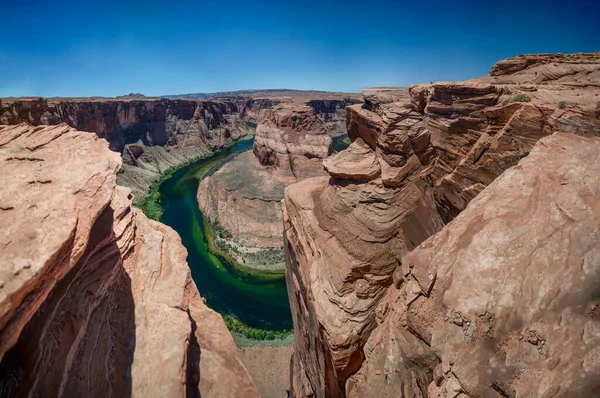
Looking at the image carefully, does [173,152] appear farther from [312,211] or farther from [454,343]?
[454,343]

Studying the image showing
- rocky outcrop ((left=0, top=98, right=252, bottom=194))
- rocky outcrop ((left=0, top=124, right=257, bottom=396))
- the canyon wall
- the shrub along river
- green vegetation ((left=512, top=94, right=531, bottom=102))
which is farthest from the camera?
rocky outcrop ((left=0, top=98, right=252, bottom=194))

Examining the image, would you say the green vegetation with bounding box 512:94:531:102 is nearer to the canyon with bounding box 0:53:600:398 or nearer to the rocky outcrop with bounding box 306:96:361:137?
the canyon with bounding box 0:53:600:398

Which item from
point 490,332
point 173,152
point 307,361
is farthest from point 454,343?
point 173,152

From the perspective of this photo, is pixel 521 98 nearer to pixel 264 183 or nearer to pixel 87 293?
pixel 87 293

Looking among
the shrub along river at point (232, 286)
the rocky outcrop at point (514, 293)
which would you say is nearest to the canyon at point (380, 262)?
the rocky outcrop at point (514, 293)

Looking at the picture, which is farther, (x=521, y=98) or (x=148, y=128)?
(x=148, y=128)

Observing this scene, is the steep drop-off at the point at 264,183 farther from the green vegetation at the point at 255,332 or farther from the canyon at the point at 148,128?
the canyon at the point at 148,128

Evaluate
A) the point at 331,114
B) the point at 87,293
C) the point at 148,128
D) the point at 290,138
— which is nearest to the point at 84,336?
the point at 87,293

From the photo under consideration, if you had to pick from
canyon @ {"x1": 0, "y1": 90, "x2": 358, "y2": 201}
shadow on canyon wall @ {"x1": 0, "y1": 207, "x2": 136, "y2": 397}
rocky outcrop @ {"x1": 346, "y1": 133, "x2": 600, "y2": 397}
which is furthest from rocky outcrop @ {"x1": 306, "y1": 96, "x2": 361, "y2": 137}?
shadow on canyon wall @ {"x1": 0, "y1": 207, "x2": 136, "y2": 397}
